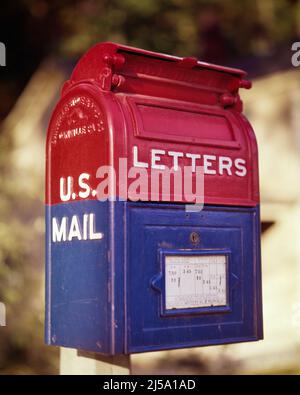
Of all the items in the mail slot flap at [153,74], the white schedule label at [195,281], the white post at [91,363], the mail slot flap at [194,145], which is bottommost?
the white post at [91,363]

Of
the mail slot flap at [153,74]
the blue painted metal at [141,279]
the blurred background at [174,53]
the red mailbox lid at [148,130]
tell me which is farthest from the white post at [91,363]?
the blurred background at [174,53]

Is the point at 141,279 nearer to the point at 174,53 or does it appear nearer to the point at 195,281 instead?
the point at 195,281

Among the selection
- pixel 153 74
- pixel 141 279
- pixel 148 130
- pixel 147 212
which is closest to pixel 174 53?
pixel 153 74

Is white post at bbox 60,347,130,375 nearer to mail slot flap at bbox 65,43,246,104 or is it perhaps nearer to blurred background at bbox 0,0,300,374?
mail slot flap at bbox 65,43,246,104

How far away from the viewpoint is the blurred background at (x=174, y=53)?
13.5 feet

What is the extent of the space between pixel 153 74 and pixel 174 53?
2.10m

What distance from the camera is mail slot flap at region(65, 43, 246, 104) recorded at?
212cm

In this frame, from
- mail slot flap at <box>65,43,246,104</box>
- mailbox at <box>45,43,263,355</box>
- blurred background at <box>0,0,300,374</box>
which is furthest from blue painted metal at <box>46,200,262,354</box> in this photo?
blurred background at <box>0,0,300,374</box>

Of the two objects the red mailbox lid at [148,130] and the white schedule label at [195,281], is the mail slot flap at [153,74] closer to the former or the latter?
the red mailbox lid at [148,130]

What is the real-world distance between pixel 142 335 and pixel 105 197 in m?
Result: 0.45

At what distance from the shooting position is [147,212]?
2.05m

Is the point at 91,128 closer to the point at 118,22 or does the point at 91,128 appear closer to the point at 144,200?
the point at 144,200

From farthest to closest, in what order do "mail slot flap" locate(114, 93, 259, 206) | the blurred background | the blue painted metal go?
the blurred background
"mail slot flap" locate(114, 93, 259, 206)
the blue painted metal

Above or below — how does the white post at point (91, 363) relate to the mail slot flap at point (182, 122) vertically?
below
